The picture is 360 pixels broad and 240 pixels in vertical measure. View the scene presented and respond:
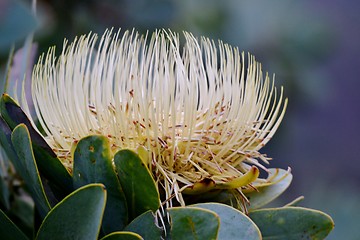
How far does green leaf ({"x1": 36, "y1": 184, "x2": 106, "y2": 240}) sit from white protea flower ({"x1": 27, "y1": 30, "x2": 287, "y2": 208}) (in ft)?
0.30

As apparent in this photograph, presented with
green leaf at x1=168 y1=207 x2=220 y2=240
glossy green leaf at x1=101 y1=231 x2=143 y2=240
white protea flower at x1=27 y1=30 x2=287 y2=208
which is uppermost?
white protea flower at x1=27 y1=30 x2=287 y2=208

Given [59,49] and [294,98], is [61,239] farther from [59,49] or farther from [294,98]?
[294,98]

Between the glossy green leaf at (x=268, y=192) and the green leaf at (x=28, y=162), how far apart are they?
26 cm

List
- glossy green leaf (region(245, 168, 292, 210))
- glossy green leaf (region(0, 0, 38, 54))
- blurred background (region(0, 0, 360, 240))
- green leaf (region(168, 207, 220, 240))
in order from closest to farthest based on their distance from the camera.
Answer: green leaf (region(168, 207, 220, 240)), glossy green leaf (region(245, 168, 292, 210)), glossy green leaf (region(0, 0, 38, 54)), blurred background (region(0, 0, 360, 240))

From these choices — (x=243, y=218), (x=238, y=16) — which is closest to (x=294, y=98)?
(x=238, y=16)

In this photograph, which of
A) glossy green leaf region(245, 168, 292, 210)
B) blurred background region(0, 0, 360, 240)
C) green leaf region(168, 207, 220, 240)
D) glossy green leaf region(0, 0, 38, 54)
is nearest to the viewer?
green leaf region(168, 207, 220, 240)

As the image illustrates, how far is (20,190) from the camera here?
1115 mm

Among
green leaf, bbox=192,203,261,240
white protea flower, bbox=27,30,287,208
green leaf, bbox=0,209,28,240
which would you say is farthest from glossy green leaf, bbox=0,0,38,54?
green leaf, bbox=192,203,261,240

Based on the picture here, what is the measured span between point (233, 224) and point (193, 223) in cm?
6

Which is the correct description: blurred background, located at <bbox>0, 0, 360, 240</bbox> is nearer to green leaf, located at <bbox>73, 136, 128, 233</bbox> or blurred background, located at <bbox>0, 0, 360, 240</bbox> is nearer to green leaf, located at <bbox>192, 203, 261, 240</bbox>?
green leaf, located at <bbox>73, 136, 128, 233</bbox>

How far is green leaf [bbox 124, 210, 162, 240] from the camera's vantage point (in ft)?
2.42

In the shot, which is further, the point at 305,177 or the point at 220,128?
the point at 305,177

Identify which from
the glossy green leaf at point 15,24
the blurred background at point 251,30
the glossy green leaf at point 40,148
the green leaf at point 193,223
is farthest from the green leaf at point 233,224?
the glossy green leaf at point 15,24

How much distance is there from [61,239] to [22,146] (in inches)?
4.5
